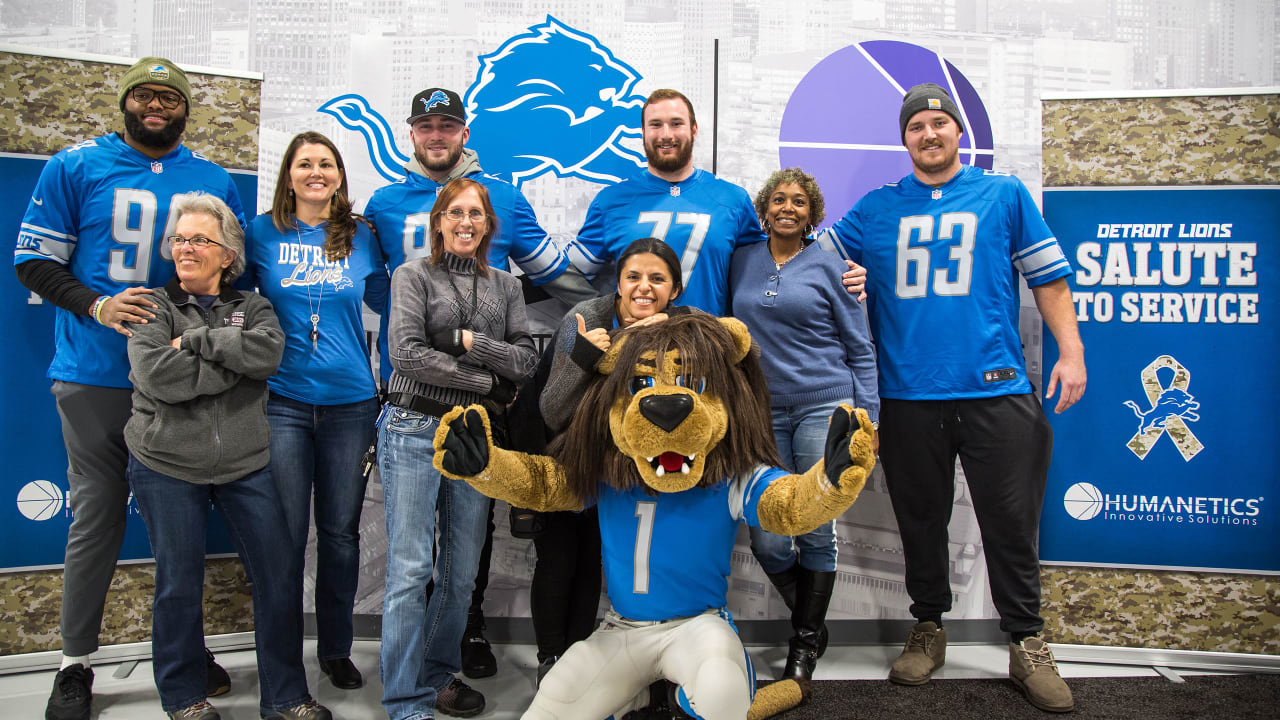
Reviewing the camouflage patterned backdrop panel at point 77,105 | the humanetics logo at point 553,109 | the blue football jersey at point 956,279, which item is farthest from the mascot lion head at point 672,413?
the camouflage patterned backdrop panel at point 77,105

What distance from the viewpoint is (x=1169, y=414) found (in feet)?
9.21

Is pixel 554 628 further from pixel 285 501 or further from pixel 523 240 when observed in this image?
pixel 523 240

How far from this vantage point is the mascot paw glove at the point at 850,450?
154cm

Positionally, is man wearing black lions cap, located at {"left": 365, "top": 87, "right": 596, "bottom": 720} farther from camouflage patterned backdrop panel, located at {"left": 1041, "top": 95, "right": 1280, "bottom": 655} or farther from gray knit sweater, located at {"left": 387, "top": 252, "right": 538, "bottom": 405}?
camouflage patterned backdrop panel, located at {"left": 1041, "top": 95, "right": 1280, "bottom": 655}

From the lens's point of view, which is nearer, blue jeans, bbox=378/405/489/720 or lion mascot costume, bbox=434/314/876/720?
lion mascot costume, bbox=434/314/876/720

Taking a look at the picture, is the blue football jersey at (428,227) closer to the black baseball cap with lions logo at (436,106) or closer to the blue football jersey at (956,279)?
the black baseball cap with lions logo at (436,106)

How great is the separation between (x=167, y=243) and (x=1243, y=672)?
4.01m

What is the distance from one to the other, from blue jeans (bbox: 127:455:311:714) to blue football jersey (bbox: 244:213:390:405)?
29 centimetres

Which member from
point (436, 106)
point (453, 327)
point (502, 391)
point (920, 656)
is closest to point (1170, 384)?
point (920, 656)

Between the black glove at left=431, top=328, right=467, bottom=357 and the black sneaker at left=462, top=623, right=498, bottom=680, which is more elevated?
the black glove at left=431, top=328, right=467, bottom=357

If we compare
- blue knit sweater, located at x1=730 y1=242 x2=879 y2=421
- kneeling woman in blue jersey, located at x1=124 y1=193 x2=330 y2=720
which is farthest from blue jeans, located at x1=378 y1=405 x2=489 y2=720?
blue knit sweater, located at x1=730 y1=242 x2=879 y2=421

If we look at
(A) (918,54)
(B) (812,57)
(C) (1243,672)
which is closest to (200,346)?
(B) (812,57)

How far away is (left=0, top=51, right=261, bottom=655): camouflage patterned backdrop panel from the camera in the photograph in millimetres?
2621

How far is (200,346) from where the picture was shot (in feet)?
6.39
